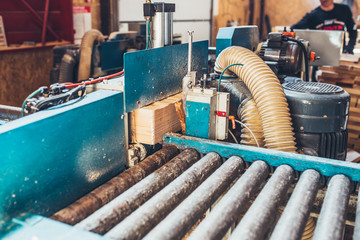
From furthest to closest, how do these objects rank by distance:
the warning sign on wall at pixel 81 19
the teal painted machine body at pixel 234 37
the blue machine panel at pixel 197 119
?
1. the warning sign on wall at pixel 81 19
2. the teal painted machine body at pixel 234 37
3. the blue machine panel at pixel 197 119

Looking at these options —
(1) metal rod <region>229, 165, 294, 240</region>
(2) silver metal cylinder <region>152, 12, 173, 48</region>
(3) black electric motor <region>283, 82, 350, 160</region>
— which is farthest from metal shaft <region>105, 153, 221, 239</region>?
(2) silver metal cylinder <region>152, 12, 173, 48</region>

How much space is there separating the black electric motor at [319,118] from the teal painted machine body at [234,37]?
560 mm

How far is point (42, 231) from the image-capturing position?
958mm

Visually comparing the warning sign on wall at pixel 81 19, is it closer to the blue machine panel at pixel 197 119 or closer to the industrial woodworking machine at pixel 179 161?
the industrial woodworking machine at pixel 179 161

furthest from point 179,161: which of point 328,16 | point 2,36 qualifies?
point 328,16

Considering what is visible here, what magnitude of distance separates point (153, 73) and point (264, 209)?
2.70ft

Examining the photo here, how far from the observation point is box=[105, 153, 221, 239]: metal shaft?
1.02m

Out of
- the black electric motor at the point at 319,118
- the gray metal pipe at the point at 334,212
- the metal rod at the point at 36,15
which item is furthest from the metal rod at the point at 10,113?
the metal rod at the point at 36,15

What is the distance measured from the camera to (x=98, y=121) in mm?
1408

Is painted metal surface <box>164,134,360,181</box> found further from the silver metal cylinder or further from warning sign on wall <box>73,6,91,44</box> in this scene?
warning sign on wall <box>73,6,91,44</box>

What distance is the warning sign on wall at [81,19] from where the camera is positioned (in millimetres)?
Answer: 5227

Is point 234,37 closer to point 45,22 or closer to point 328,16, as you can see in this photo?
point 45,22

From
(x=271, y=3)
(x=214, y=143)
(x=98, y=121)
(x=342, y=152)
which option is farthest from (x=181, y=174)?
(x=271, y=3)

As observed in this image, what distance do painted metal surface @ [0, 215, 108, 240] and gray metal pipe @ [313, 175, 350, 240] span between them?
24.4 inches
